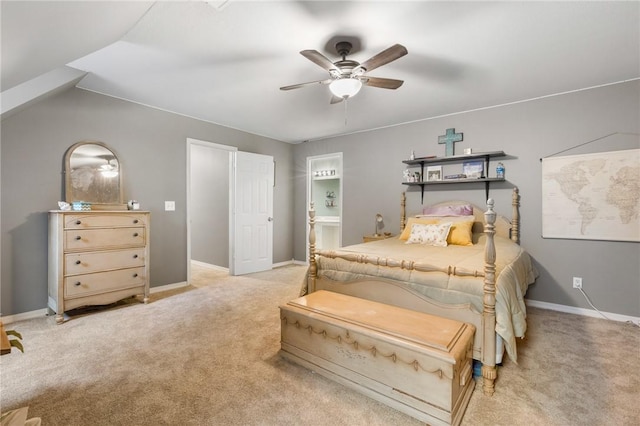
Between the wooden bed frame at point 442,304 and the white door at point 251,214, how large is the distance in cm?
248

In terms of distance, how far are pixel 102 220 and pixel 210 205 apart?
2527mm

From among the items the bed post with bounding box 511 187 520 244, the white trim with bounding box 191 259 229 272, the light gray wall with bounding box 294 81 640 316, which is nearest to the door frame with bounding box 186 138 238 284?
the white trim with bounding box 191 259 229 272

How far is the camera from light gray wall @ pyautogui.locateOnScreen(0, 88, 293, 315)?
2926 millimetres

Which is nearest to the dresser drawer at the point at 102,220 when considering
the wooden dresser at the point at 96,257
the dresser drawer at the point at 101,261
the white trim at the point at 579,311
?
the wooden dresser at the point at 96,257

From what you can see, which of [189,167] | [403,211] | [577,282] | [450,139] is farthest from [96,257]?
[577,282]

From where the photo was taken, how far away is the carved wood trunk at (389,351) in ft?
5.03

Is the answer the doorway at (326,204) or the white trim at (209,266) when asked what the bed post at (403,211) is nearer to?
the doorway at (326,204)

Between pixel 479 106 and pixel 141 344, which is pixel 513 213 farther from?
pixel 141 344

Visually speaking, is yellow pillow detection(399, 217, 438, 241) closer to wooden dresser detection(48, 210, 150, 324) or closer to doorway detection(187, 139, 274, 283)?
doorway detection(187, 139, 274, 283)

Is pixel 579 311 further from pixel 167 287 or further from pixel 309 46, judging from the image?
pixel 167 287

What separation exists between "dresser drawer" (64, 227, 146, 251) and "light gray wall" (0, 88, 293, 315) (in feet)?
1.71

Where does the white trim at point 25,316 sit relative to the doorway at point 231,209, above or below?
below


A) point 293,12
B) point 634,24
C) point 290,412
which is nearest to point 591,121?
point 634,24

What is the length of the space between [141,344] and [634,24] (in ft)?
14.7
